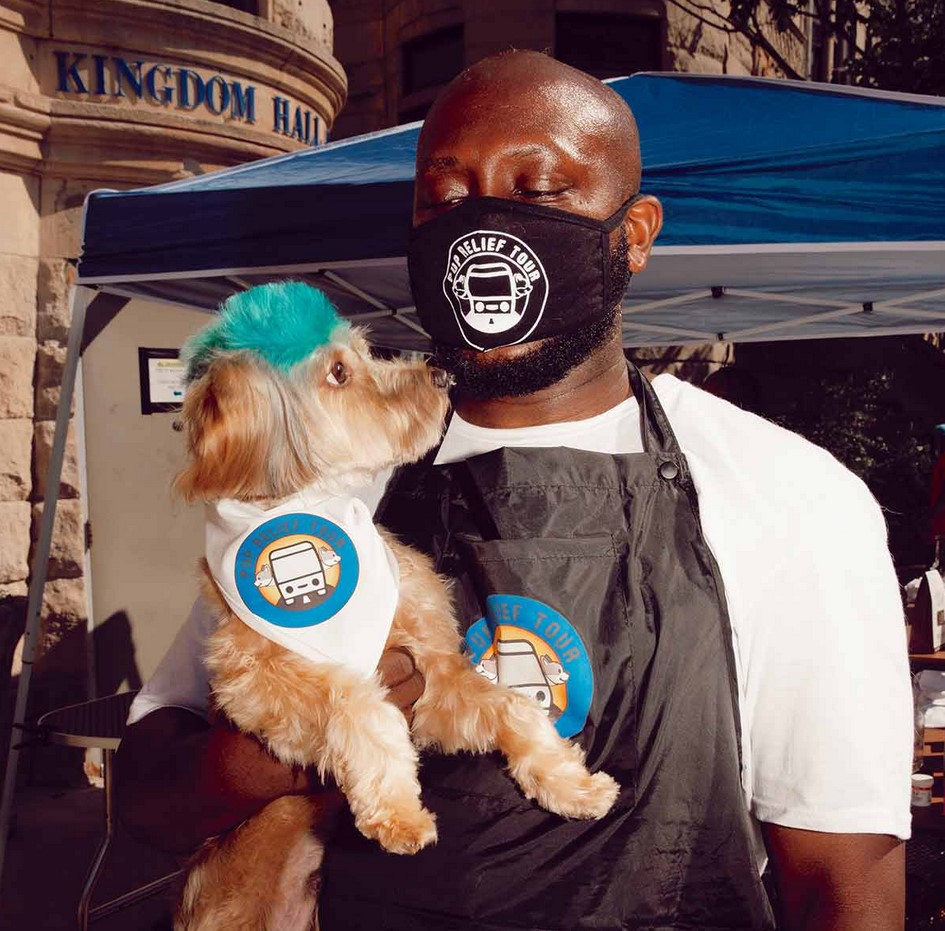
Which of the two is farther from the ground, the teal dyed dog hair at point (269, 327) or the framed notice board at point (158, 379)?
the framed notice board at point (158, 379)

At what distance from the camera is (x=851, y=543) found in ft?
4.45

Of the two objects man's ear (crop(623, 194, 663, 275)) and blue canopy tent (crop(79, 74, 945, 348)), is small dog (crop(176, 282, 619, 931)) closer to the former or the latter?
man's ear (crop(623, 194, 663, 275))

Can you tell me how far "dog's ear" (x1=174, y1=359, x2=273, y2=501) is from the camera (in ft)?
6.06

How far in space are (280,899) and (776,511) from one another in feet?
3.84

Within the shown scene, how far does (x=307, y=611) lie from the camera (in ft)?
5.47

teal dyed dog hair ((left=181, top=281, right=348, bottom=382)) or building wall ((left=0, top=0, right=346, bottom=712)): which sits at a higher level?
building wall ((left=0, top=0, right=346, bottom=712))

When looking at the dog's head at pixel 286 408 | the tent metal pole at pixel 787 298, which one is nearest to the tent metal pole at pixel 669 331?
the tent metal pole at pixel 787 298

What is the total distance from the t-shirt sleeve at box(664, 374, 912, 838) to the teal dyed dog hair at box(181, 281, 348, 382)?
93 cm

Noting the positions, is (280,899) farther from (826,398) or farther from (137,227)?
(826,398)

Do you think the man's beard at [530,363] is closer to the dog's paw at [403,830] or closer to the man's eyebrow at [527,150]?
the man's eyebrow at [527,150]

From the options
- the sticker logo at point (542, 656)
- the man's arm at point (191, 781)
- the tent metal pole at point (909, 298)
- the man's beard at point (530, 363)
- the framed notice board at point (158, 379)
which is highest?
the tent metal pole at point (909, 298)

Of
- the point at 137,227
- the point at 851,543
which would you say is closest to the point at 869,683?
the point at 851,543

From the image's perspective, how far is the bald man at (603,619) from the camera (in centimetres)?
132

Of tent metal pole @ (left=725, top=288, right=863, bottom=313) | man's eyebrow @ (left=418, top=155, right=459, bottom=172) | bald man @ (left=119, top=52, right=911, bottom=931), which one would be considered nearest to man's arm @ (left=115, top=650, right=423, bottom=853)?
bald man @ (left=119, top=52, right=911, bottom=931)
